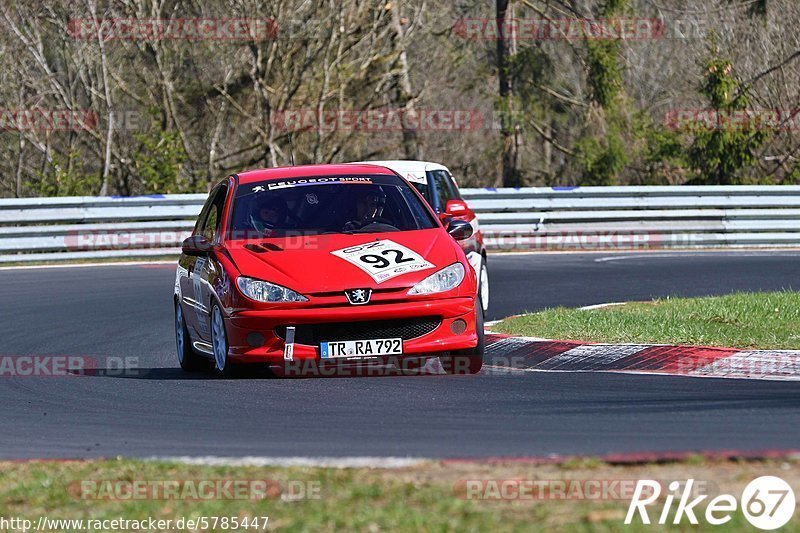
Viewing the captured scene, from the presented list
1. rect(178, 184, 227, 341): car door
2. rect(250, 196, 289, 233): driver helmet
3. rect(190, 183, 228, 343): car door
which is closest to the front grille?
rect(190, 183, 228, 343): car door

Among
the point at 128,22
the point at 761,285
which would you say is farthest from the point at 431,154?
the point at 761,285

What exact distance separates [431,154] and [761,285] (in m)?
25.5

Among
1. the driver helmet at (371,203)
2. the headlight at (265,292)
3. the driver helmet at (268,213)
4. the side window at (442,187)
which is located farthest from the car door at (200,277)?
the side window at (442,187)

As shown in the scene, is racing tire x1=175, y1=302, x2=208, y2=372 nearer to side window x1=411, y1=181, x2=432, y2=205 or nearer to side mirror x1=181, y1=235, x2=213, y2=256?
side mirror x1=181, y1=235, x2=213, y2=256

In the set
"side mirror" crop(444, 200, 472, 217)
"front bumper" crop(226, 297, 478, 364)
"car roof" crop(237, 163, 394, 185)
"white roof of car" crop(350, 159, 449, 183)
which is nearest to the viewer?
"front bumper" crop(226, 297, 478, 364)

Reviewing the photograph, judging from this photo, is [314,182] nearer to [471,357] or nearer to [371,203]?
[371,203]

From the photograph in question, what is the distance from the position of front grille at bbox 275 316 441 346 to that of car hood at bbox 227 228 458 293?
24 cm

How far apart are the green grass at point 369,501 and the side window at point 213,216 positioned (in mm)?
4611

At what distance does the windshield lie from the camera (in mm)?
10344

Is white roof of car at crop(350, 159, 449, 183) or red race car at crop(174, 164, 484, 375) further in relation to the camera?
white roof of car at crop(350, 159, 449, 183)

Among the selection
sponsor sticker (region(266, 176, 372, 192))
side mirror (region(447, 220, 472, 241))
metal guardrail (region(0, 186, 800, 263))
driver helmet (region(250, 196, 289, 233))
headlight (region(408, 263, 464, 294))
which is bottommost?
metal guardrail (region(0, 186, 800, 263))

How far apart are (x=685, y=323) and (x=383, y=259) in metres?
3.14

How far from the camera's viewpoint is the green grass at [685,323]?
1048 cm

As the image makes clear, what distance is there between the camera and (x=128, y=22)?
27.4 meters
